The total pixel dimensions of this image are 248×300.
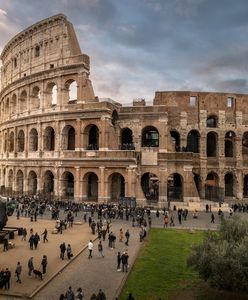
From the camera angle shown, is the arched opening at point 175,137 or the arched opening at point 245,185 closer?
the arched opening at point 175,137

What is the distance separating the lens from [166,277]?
15.3m

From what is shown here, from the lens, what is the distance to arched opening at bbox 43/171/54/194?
39.5 metres

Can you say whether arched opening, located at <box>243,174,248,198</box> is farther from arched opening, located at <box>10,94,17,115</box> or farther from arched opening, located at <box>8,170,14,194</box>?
arched opening, located at <box>10,94,17,115</box>

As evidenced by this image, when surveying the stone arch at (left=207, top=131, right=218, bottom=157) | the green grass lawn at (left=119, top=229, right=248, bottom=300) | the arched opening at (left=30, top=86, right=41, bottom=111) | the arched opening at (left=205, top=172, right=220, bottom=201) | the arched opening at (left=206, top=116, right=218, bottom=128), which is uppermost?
the arched opening at (left=30, top=86, right=41, bottom=111)

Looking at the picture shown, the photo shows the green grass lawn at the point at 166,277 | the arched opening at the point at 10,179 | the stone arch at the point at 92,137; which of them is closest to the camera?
the green grass lawn at the point at 166,277

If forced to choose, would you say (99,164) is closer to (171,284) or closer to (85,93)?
(85,93)

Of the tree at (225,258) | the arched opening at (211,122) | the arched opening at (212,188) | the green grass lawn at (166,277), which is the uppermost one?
the arched opening at (211,122)

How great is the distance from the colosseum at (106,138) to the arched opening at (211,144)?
0.40 feet

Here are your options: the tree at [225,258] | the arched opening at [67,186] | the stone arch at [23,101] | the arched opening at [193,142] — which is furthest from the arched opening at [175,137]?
the tree at [225,258]

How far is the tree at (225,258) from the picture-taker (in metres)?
11.7

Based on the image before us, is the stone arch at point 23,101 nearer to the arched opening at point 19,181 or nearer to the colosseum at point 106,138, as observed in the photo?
the colosseum at point 106,138

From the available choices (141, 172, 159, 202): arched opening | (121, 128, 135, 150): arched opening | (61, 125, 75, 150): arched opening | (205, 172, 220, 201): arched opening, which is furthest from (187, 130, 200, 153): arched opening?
(61, 125, 75, 150): arched opening

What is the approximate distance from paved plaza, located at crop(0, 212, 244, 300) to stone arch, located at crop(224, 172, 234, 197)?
16.4 meters

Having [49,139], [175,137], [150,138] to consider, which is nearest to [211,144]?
[175,137]
